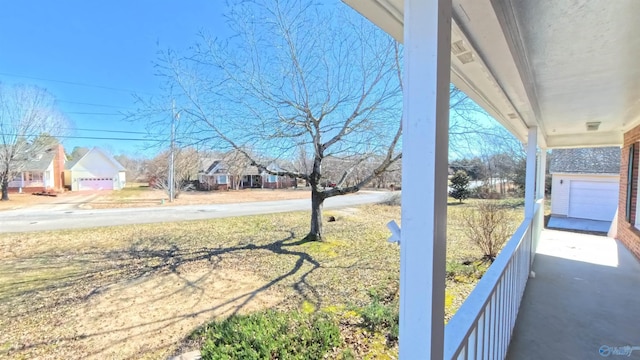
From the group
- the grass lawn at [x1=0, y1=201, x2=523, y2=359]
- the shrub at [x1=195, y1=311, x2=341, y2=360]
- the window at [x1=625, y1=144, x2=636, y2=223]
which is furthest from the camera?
the window at [x1=625, y1=144, x2=636, y2=223]

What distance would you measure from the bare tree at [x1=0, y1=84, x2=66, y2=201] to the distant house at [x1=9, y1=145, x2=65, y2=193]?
167 inches

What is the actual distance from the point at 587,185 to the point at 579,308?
11.6 metres

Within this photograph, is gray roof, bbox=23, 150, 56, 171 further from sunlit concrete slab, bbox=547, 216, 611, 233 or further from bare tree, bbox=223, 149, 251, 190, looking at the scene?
sunlit concrete slab, bbox=547, 216, 611, 233

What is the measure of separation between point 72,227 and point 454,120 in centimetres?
1246

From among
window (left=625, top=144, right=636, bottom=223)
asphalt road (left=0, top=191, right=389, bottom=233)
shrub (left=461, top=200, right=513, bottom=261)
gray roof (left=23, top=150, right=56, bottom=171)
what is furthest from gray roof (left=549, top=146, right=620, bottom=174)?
gray roof (left=23, top=150, right=56, bottom=171)

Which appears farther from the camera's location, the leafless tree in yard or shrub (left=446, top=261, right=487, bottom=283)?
the leafless tree in yard

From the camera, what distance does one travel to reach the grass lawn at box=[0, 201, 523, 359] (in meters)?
3.65

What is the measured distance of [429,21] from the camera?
29.6 inches

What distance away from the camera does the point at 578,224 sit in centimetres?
1020

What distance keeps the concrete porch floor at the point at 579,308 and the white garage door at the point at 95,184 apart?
30810 mm

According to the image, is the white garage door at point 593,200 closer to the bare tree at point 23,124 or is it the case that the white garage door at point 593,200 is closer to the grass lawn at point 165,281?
the grass lawn at point 165,281

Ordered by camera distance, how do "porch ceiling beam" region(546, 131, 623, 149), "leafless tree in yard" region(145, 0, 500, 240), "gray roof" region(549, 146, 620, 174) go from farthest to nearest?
"gray roof" region(549, 146, 620, 174) < "porch ceiling beam" region(546, 131, 623, 149) < "leafless tree in yard" region(145, 0, 500, 240)

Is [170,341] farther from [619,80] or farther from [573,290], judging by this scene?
[619,80]

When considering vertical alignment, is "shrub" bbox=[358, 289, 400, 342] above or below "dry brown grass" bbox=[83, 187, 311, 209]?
below
